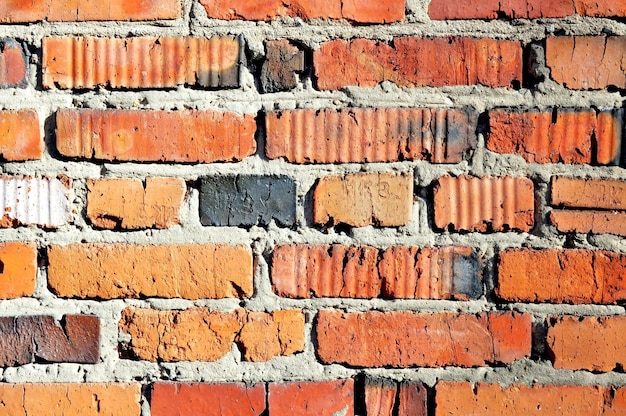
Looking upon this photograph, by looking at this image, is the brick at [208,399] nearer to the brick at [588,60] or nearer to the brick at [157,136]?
the brick at [157,136]

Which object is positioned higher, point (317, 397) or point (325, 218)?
point (325, 218)

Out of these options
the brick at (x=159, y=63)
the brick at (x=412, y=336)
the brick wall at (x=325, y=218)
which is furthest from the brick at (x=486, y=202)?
the brick at (x=159, y=63)

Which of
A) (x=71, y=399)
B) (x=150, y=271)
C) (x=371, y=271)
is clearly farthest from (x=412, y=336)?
(x=71, y=399)

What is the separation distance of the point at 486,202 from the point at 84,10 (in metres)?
0.62

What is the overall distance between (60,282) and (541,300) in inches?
26.2

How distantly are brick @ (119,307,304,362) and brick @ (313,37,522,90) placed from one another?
34cm

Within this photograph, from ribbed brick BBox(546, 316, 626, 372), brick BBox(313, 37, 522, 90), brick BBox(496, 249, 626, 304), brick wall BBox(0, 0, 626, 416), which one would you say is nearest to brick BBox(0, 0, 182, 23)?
brick wall BBox(0, 0, 626, 416)

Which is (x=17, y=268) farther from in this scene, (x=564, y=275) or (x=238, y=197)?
(x=564, y=275)

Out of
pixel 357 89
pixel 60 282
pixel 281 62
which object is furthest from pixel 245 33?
pixel 60 282

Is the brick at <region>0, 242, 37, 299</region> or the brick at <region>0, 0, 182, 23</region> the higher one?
the brick at <region>0, 0, 182, 23</region>

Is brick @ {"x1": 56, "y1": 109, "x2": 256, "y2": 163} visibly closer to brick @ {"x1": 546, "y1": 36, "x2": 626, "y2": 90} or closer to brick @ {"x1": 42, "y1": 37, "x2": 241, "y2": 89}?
brick @ {"x1": 42, "y1": 37, "x2": 241, "y2": 89}

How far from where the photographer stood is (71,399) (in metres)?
0.87

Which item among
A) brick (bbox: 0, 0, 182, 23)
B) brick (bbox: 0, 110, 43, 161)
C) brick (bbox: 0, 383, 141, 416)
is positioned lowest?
brick (bbox: 0, 383, 141, 416)

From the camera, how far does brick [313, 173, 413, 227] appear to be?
2.86ft
